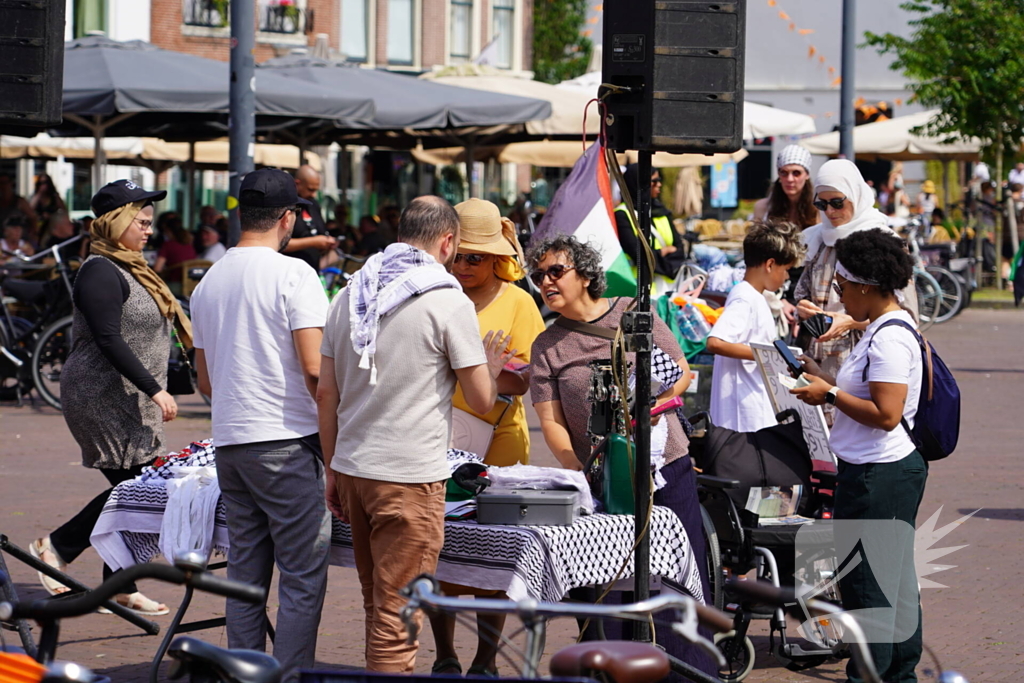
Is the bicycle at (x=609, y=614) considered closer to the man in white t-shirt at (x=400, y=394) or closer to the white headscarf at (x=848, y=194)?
the man in white t-shirt at (x=400, y=394)

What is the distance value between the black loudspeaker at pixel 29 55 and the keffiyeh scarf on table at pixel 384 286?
2.17 m

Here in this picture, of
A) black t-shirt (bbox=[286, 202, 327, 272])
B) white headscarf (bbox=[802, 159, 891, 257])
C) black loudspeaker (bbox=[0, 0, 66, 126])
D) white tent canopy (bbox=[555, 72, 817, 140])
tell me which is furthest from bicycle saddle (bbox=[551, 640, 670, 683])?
white tent canopy (bbox=[555, 72, 817, 140])

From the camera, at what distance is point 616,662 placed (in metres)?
2.85

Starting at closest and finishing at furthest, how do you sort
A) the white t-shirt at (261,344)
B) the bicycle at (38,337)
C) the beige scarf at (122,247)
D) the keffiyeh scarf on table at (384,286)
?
the keffiyeh scarf on table at (384,286), the white t-shirt at (261,344), the beige scarf at (122,247), the bicycle at (38,337)

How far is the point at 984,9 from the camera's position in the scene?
79.2 ft

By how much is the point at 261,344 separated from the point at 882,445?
89.0 inches

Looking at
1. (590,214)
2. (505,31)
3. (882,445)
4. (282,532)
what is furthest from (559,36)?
(282,532)

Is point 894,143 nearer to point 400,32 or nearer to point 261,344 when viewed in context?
point 400,32

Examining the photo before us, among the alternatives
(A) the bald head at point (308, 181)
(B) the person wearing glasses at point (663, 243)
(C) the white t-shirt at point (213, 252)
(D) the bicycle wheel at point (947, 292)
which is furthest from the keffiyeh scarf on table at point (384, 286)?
(D) the bicycle wheel at point (947, 292)

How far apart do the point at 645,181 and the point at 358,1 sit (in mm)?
32775

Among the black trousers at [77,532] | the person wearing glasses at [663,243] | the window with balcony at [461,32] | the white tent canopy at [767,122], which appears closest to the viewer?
the black trousers at [77,532]

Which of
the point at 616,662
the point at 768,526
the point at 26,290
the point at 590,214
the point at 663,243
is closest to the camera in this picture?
the point at 616,662

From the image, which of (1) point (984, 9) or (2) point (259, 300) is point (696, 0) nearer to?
(2) point (259, 300)

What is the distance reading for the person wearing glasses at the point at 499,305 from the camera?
225 inches
